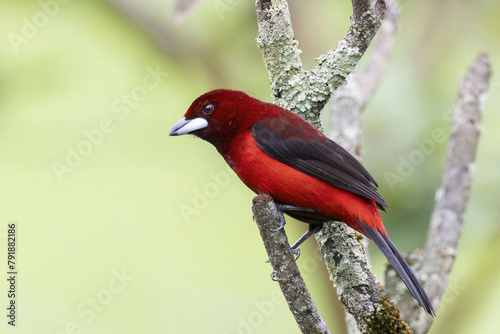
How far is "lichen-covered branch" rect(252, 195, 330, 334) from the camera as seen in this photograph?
8.87 ft

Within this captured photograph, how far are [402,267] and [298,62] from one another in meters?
1.41

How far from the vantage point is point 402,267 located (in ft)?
9.77

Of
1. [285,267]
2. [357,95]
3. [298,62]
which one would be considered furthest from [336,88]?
[357,95]

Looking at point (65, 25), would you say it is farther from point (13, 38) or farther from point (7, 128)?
point (7, 128)

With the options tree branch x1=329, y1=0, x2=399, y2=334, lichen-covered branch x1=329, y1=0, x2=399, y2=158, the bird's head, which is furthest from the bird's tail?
lichen-covered branch x1=329, y1=0, x2=399, y2=158

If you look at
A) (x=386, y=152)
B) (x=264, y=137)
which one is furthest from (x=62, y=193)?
(x=386, y=152)

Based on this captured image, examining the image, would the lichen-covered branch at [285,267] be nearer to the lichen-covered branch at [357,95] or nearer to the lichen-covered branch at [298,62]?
the lichen-covered branch at [298,62]

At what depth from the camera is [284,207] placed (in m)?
3.22

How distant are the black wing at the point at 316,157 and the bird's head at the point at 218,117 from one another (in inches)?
9.1

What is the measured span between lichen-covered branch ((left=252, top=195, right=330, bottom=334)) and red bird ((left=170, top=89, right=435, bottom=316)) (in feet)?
1.60

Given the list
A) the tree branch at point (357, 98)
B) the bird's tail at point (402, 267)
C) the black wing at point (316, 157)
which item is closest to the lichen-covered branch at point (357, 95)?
the tree branch at point (357, 98)

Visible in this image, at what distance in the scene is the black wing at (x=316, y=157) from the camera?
321 centimetres

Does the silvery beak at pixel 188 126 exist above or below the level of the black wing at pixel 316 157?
above

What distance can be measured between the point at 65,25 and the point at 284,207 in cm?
354
